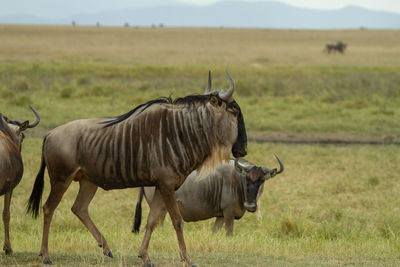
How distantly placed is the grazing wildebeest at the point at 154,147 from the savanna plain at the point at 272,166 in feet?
2.21

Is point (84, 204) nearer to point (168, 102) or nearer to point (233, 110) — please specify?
point (168, 102)

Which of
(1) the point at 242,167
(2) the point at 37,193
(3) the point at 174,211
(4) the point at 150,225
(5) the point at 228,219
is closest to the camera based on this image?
(3) the point at 174,211

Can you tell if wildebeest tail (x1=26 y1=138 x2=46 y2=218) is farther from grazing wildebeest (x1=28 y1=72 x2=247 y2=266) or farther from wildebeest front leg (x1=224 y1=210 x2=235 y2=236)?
wildebeest front leg (x1=224 y1=210 x2=235 y2=236)

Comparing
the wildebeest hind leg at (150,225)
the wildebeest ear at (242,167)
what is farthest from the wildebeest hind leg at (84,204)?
the wildebeest ear at (242,167)

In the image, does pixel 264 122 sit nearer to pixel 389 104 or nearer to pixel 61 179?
pixel 389 104

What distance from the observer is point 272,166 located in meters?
12.0

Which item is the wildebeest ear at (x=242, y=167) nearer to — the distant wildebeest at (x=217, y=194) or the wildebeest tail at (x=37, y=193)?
the distant wildebeest at (x=217, y=194)

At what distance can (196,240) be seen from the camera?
6.48 metres

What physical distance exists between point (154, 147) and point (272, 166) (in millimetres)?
6983

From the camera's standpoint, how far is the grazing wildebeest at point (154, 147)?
527 centimetres

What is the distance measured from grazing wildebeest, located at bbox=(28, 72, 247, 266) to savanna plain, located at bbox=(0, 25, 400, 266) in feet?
2.21

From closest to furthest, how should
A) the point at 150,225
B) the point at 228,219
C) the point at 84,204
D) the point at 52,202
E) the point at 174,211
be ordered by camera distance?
the point at 174,211 < the point at 150,225 < the point at 52,202 < the point at 84,204 < the point at 228,219

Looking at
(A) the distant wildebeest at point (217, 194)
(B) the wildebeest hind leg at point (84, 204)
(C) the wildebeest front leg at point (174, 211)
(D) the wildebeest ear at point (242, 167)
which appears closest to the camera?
(C) the wildebeest front leg at point (174, 211)

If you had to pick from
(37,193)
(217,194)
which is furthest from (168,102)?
(217,194)
